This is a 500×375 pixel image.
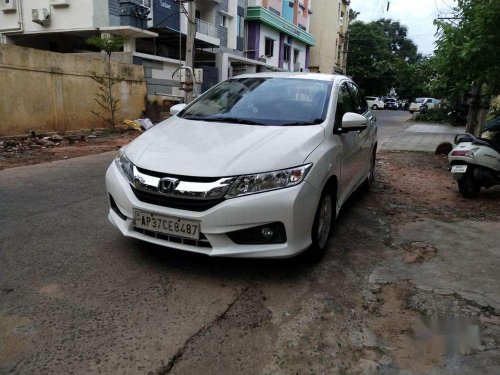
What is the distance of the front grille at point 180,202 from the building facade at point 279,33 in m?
28.9

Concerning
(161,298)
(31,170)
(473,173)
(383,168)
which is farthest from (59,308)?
(383,168)

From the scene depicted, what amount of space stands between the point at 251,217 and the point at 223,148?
0.60 metres

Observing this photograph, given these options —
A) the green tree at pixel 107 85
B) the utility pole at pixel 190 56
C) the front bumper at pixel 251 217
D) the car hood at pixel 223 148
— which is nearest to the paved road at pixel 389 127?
the utility pole at pixel 190 56

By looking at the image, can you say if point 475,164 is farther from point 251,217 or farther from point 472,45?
point 251,217

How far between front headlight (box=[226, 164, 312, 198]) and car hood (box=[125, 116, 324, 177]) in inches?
1.7

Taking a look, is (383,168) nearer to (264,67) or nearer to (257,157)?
(257,157)

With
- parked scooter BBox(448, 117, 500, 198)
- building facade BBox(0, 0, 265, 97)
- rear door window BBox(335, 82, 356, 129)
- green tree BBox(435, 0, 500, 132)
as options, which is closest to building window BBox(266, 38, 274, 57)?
building facade BBox(0, 0, 265, 97)

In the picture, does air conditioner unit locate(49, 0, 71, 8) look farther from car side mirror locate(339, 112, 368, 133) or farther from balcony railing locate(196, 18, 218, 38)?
car side mirror locate(339, 112, 368, 133)

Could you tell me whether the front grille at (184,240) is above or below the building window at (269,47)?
below

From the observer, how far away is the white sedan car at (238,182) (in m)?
2.95

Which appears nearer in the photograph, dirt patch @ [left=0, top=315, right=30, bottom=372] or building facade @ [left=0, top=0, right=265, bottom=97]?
dirt patch @ [left=0, top=315, right=30, bottom=372]

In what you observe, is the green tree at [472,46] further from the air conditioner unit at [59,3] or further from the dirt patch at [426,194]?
the air conditioner unit at [59,3]

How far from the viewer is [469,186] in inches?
243

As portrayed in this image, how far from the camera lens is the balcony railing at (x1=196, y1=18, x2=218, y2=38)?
76.3ft
